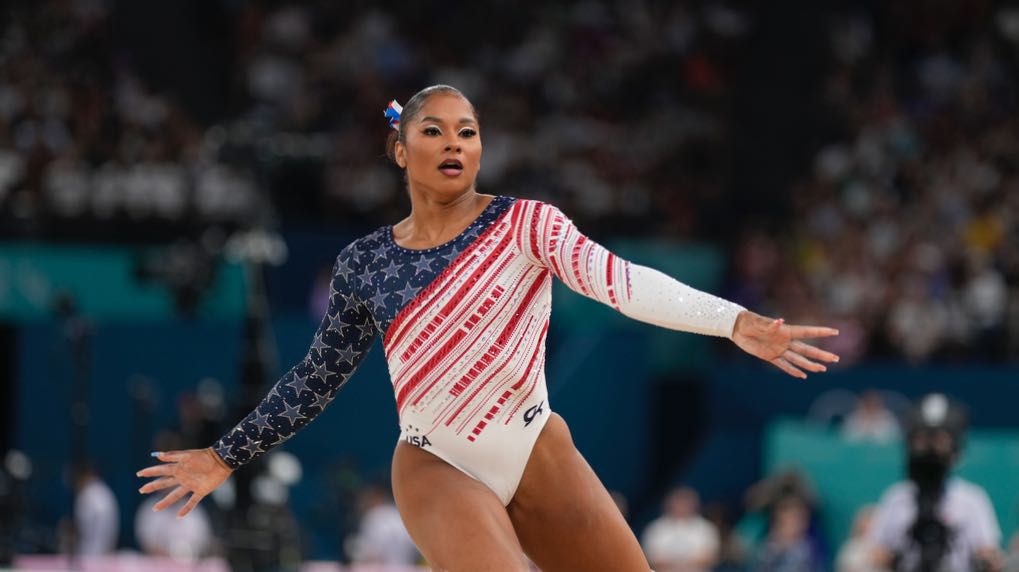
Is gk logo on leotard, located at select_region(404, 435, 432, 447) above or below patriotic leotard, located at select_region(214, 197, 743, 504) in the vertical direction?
below

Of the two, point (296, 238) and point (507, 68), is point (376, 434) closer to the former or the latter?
point (296, 238)

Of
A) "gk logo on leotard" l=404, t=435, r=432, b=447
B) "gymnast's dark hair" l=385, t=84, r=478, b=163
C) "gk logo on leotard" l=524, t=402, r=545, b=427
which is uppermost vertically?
"gymnast's dark hair" l=385, t=84, r=478, b=163

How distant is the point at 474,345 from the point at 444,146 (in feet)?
1.86

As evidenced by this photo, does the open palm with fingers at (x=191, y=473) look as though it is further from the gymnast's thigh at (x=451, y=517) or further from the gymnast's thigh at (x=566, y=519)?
the gymnast's thigh at (x=566, y=519)

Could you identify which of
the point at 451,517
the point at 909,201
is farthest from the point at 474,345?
the point at 909,201

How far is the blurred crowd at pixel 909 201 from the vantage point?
14.9 meters

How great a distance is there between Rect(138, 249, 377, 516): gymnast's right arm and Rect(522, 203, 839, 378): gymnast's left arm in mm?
613

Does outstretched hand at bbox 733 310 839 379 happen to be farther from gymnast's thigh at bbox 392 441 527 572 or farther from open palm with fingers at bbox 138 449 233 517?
open palm with fingers at bbox 138 449 233 517

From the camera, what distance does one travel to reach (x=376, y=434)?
49.4 ft

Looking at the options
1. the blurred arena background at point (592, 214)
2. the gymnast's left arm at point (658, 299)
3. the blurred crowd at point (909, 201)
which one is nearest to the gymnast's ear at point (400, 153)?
the gymnast's left arm at point (658, 299)

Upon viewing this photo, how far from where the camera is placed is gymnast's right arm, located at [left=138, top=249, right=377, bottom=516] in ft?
16.8

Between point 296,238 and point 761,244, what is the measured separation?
426cm

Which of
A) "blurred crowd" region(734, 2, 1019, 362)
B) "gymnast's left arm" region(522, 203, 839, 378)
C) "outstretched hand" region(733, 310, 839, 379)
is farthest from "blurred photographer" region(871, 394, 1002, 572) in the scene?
"blurred crowd" region(734, 2, 1019, 362)

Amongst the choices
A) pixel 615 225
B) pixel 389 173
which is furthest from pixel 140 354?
pixel 615 225
